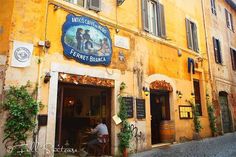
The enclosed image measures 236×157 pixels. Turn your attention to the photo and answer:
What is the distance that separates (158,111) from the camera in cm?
1059

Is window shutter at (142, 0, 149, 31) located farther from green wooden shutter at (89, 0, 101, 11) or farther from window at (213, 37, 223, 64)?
window at (213, 37, 223, 64)

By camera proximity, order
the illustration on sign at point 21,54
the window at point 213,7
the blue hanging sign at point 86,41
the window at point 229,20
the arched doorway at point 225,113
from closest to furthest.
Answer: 1. the illustration on sign at point 21,54
2. the blue hanging sign at point 86,41
3. the arched doorway at point 225,113
4. the window at point 213,7
5. the window at point 229,20

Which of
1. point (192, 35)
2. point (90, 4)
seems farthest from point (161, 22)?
point (90, 4)

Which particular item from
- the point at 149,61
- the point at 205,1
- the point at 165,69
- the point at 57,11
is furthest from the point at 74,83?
the point at 205,1

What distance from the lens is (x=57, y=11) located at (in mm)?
6945

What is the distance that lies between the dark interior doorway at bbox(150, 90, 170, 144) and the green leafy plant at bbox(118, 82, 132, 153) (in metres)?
2.67

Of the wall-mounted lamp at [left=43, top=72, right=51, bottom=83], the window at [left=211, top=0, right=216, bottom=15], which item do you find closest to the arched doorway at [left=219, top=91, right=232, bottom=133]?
the window at [left=211, top=0, right=216, bottom=15]

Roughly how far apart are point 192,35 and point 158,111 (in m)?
4.69

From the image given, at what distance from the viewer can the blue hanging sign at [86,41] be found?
7.01 metres

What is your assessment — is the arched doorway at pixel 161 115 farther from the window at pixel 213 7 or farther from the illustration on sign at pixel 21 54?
the window at pixel 213 7


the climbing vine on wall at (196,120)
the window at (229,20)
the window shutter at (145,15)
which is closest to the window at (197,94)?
the climbing vine on wall at (196,120)

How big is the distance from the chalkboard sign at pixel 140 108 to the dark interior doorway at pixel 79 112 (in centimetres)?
111

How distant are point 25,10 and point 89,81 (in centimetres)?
263

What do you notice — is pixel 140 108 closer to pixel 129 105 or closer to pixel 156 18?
pixel 129 105
